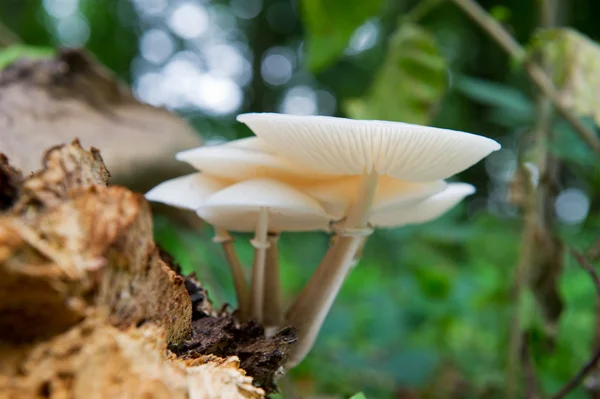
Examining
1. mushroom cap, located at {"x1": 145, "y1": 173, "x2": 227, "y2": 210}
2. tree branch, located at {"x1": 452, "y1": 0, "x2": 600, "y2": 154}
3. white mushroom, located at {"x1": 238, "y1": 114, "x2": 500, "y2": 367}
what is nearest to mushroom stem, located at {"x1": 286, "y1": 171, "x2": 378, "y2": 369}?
white mushroom, located at {"x1": 238, "y1": 114, "x2": 500, "y2": 367}

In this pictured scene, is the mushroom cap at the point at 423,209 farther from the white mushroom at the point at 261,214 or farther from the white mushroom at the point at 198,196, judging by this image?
the white mushroom at the point at 198,196

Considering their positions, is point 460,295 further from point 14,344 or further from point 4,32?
point 4,32

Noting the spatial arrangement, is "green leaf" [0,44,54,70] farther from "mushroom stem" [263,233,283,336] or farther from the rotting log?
the rotting log

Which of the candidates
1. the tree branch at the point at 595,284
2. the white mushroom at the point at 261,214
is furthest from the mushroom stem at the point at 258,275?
the tree branch at the point at 595,284

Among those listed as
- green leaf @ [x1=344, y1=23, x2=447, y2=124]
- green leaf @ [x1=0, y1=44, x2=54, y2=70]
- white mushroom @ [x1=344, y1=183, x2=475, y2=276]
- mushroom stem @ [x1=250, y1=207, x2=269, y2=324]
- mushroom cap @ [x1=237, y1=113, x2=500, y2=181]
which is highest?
green leaf @ [x1=0, y1=44, x2=54, y2=70]

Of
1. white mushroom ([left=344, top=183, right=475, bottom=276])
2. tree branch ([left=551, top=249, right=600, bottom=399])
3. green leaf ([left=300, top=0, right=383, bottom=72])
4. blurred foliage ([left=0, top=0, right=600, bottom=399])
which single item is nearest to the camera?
white mushroom ([left=344, top=183, right=475, bottom=276])

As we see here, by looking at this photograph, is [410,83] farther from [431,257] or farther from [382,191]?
[431,257]

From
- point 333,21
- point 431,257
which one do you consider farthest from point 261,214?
point 431,257
